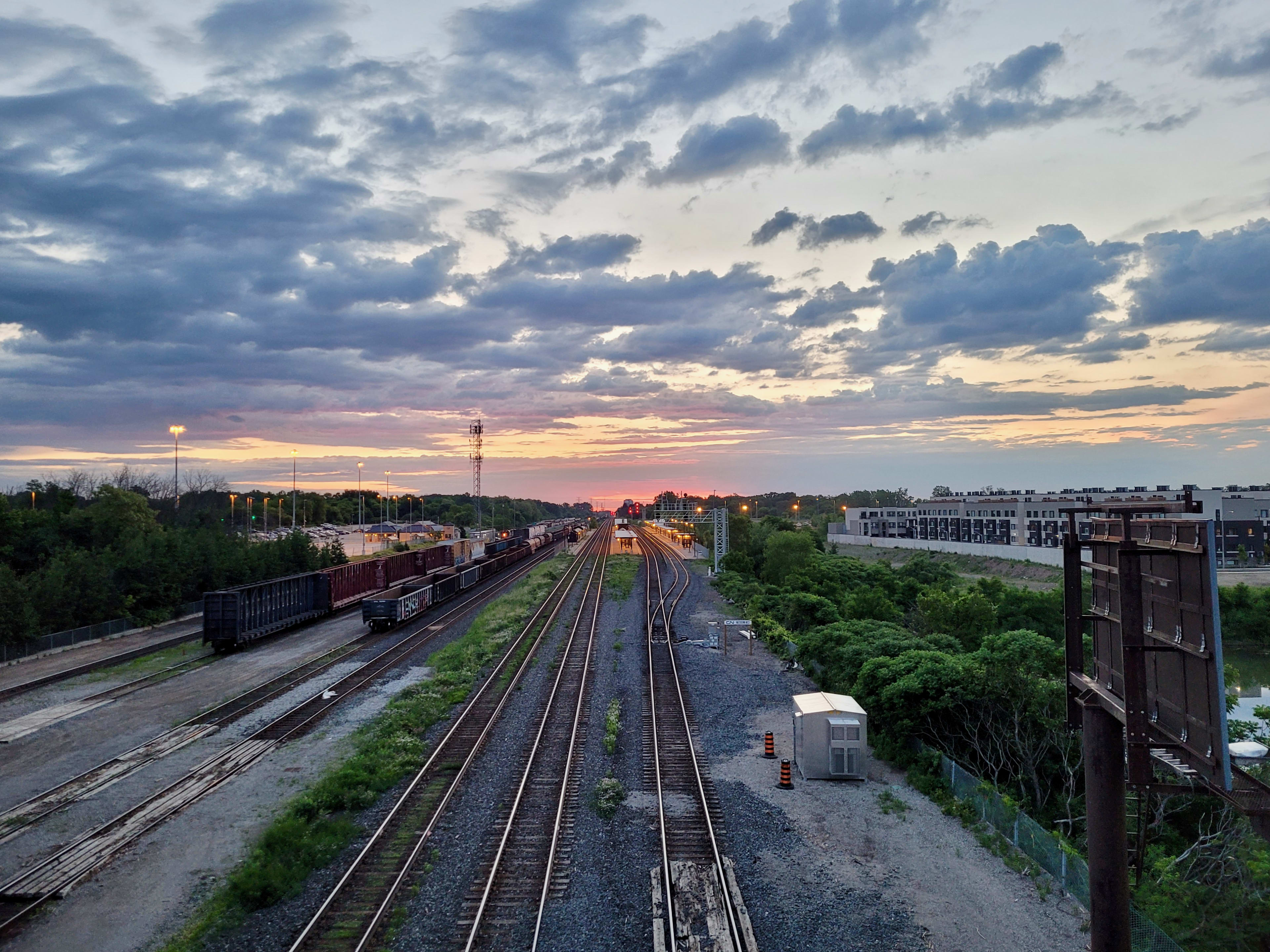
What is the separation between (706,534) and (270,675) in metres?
86.0

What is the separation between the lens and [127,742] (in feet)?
67.7

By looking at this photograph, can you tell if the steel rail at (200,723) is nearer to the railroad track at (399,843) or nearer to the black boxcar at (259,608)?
the black boxcar at (259,608)

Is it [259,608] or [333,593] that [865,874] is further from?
[333,593]

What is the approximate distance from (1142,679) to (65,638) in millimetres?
41737

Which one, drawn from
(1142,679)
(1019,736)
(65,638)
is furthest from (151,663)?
(1142,679)

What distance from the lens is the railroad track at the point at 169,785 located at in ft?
41.4

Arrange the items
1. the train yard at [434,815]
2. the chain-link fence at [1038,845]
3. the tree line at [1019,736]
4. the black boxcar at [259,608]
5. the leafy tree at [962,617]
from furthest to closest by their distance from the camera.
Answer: the leafy tree at [962,617] → the black boxcar at [259,608] → the tree line at [1019,736] → the train yard at [434,815] → the chain-link fence at [1038,845]

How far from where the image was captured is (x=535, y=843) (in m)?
13.9

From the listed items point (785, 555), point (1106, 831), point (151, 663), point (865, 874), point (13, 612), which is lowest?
point (865, 874)

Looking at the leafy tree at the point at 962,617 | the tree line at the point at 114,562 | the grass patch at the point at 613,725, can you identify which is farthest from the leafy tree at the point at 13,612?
the leafy tree at the point at 962,617

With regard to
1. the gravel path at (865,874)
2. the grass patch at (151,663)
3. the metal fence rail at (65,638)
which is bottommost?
the gravel path at (865,874)

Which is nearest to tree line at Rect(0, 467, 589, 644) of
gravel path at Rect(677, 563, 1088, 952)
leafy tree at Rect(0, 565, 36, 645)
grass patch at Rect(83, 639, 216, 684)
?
leafy tree at Rect(0, 565, 36, 645)

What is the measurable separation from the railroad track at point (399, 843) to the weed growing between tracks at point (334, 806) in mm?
611

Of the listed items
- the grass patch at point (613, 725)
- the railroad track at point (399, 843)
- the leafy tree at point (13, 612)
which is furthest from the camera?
the leafy tree at point (13, 612)
